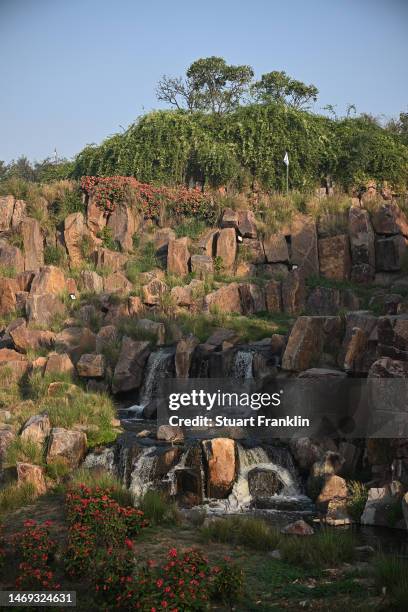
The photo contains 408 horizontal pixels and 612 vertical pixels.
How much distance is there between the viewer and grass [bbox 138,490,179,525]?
1159 cm

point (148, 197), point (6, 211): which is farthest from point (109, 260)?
point (6, 211)

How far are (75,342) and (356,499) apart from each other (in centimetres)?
1071

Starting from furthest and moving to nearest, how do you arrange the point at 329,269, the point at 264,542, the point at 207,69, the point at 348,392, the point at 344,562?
the point at 207,69
the point at 329,269
the point at 348,392
the point at 264,542
the point at 344,562

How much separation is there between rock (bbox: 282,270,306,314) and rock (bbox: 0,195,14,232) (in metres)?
11.8

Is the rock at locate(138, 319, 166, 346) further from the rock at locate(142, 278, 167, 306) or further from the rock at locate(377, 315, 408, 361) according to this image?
the rock at locate(377, 315, 408, 361)

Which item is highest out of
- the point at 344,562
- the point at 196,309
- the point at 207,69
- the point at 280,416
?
the point at 207,69

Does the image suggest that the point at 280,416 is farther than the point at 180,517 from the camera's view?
Yes

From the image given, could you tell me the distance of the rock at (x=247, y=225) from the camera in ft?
88.8

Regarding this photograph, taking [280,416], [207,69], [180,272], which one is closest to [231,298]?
[180,272]

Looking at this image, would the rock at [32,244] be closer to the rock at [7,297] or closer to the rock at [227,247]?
the rock at [7,297]

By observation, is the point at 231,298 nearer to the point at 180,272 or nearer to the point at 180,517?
the point at 180,272

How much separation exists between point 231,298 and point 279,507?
1095 centimetres

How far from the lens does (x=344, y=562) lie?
10016mm

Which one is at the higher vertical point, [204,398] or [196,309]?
[196,309]
